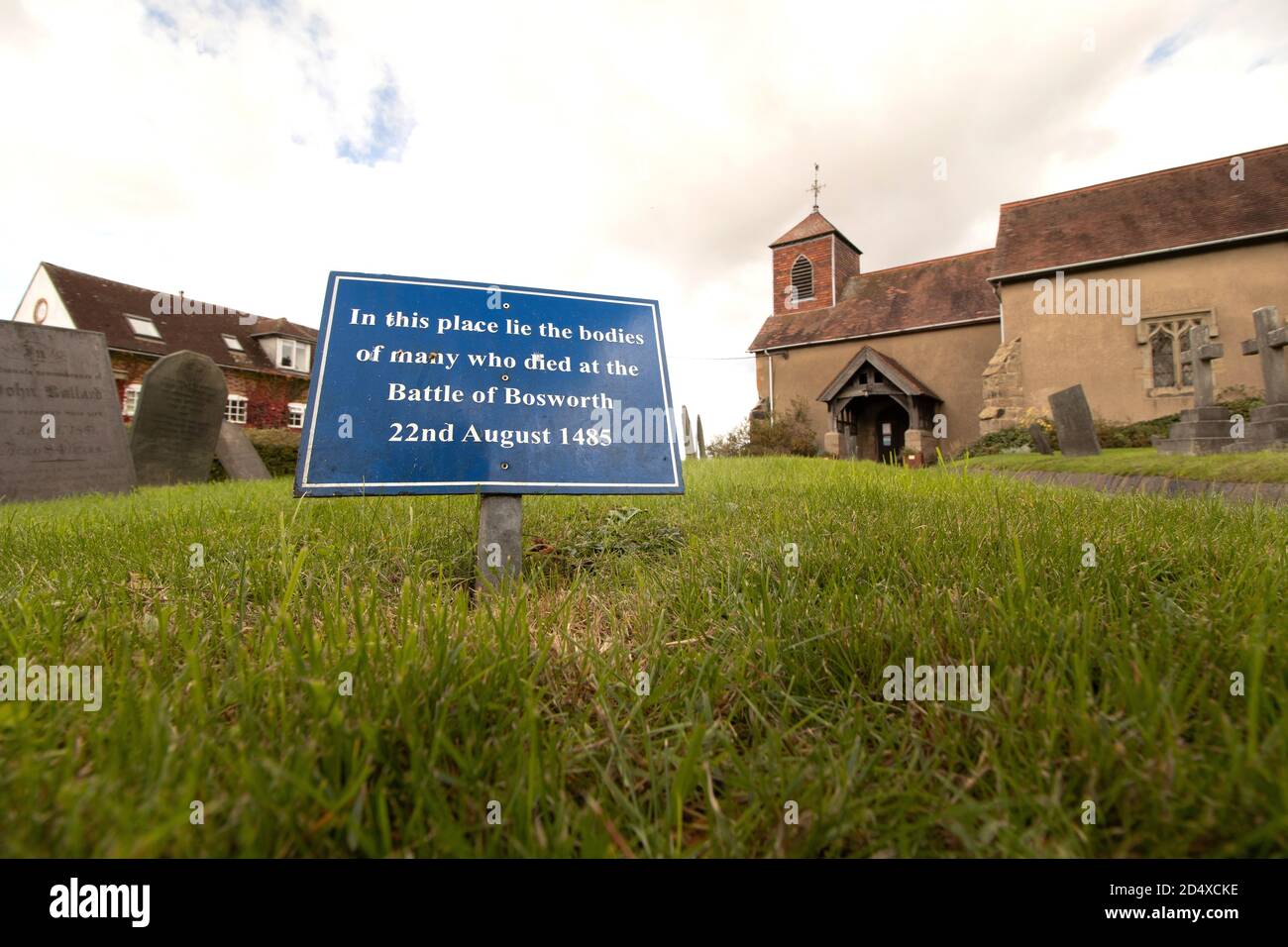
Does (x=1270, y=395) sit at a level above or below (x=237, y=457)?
above

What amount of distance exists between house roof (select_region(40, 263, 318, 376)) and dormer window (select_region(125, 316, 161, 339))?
0.18 metres

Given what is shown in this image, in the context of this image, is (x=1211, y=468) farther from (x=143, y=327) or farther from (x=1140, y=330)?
(x=143, y=327)

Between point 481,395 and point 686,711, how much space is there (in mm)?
1845

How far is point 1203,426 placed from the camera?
8672 mm

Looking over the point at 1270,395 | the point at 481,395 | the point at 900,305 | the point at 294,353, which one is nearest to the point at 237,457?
the point at 481,395

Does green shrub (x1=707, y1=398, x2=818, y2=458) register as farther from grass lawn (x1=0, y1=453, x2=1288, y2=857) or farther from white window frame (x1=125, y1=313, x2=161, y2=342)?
white window frame (x1=125, y1=313, x2=161, y2=342)

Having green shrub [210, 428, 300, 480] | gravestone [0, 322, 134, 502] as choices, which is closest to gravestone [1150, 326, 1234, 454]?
gravestone [0, 322, 134, 502]

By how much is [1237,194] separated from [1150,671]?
25.0m

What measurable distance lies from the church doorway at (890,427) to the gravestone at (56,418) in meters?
24.1

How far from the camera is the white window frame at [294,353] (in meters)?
29.2

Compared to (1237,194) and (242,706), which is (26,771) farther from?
(1237,194)

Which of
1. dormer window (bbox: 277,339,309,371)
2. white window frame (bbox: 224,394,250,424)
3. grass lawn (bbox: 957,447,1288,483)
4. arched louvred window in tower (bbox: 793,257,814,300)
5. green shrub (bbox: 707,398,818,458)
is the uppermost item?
arched louvred window in tower (bbox: 793,257,814,300)

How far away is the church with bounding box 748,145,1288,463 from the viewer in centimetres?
1645
